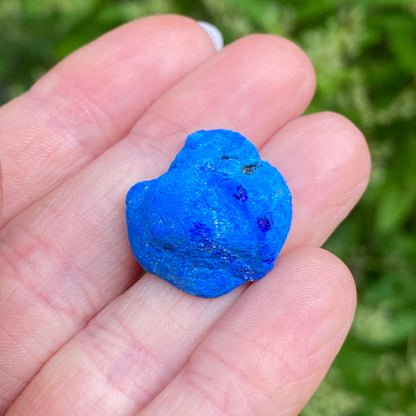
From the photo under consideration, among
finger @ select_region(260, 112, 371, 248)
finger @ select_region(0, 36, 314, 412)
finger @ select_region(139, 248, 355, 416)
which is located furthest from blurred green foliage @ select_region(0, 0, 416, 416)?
finger @ select_region(139, 248, 355, 416)

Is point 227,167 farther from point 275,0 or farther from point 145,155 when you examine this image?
point 275,0

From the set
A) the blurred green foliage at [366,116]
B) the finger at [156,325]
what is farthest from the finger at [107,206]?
the blurred green foliage at [366,116]

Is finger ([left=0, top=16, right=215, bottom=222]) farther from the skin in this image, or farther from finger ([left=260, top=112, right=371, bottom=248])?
finger ([left=260, top=112, right=371, bottom=248])

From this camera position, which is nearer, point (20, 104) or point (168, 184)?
point (168, 184)

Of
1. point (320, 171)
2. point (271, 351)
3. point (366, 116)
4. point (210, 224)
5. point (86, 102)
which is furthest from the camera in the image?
point (366, 116)

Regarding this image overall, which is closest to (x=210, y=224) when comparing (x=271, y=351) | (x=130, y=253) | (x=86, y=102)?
(x=130, y=253)

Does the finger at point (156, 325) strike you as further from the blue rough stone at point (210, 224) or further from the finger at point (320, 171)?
the blue rough stone at point (210, 224)

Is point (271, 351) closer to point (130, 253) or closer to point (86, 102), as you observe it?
point (130, 253)

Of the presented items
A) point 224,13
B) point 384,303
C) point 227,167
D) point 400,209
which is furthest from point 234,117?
point 384,303
